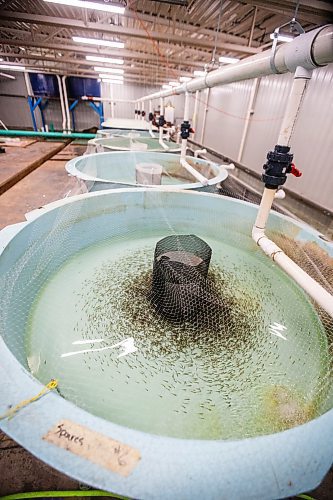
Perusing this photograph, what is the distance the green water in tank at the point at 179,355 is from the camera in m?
1.22

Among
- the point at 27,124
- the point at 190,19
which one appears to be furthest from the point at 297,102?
the point at 27,124

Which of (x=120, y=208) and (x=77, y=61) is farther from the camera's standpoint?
(x=77, y=61)

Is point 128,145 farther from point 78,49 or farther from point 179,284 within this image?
point 179,284

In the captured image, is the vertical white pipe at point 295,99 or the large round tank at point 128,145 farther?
the large round tank at point 128,145

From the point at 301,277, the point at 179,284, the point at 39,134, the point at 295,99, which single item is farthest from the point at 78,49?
the point at 301,277

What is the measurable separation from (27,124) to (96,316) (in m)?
16.6

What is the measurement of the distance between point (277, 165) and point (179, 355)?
1272 mm

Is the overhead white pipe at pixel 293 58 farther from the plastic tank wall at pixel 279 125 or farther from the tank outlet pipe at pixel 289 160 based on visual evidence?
the plastic tank wall at pixel 279 125

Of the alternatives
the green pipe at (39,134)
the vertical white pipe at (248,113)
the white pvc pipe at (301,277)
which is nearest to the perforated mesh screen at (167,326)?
the white pvc pipe at (301,277)

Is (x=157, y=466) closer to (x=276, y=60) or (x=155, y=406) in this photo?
(x=155, y=406)

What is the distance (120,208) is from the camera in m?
2.57

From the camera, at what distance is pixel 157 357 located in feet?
4.79

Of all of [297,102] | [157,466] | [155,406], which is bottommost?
[155,406]

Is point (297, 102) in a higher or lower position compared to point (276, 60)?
lower
